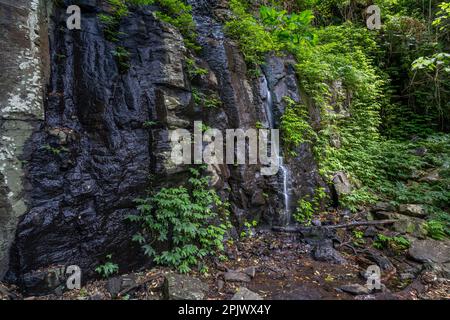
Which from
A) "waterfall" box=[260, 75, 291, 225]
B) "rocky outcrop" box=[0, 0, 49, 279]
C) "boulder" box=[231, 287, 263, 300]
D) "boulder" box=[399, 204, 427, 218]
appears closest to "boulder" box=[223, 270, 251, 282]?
"boulder" box=[231, 287, 263, 300]

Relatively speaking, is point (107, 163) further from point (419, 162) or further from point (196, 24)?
point (419, 162)

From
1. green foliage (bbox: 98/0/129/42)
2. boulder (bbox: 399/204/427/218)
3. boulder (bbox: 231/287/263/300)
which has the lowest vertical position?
boulder (bbox: 231/287/263/300)

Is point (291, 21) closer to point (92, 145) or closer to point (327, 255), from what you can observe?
point (92, 145)

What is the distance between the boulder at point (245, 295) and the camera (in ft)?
13.0

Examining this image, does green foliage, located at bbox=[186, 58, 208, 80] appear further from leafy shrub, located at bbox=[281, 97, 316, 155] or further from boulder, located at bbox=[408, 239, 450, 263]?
→ boulder, located at bbox=[408, 239, 450, 263]

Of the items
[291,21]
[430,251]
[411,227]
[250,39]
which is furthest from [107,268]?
[411,227]

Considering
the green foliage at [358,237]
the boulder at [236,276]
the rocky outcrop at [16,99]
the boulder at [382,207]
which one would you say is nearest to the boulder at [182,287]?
the boulder at [236,276]

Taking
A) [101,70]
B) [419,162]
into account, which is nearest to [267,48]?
[101,70]

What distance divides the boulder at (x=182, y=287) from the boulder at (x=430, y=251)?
471 cm

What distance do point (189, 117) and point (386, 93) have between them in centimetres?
972

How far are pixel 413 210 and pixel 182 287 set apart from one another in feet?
21.8

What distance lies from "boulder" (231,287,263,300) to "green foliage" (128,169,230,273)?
1005mm

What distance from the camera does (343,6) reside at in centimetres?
1216

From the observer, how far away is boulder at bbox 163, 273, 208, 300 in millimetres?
3840
